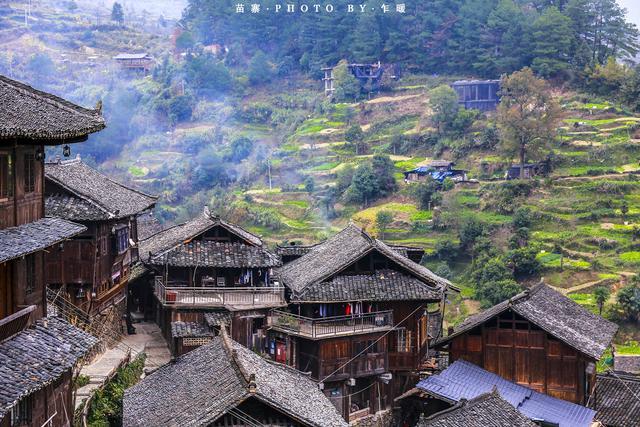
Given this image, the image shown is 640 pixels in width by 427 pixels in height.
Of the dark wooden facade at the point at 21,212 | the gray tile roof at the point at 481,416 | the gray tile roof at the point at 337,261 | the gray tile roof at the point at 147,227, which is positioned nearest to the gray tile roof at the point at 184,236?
the gray tile roof at the point at 337,261

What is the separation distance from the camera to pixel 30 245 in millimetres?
19703

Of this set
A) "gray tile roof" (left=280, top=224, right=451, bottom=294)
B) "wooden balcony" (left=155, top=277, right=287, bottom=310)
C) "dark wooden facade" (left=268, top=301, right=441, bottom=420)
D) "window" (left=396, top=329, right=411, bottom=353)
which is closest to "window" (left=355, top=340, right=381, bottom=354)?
"dark wooden facade" (left=268, top=301, right=441, bottom=420)

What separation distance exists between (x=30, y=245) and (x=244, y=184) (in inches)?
3131

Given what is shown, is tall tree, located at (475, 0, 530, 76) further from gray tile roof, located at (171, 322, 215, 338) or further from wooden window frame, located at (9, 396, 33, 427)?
wooden window frame, located at (9, 396, 33, 427)

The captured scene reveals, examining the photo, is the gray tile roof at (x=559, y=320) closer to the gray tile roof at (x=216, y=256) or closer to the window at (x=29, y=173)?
the gray tile roof at (x=216, y=256)

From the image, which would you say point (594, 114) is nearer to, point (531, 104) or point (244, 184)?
point (531, 104)

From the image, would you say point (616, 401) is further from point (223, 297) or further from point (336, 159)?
point (336, 159)

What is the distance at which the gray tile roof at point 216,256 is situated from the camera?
4188cm

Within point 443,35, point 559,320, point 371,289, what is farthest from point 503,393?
point 443,35

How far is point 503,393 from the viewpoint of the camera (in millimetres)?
39250

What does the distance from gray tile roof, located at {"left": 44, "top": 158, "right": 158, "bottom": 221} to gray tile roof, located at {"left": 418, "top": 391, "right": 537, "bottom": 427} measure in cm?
1491

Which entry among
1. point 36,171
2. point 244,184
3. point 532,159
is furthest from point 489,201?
point 36,171

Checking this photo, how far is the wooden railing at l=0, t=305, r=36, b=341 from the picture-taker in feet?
63.0

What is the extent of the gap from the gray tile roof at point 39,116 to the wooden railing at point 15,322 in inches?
144
